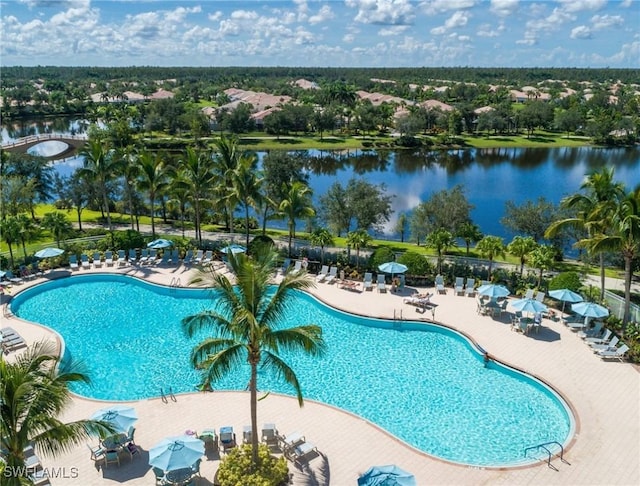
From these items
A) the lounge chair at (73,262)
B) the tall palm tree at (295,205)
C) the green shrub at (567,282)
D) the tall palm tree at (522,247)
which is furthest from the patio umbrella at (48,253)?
the green shrub at (567,282)

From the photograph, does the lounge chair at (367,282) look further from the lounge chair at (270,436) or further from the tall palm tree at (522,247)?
the lounge chair at (270,436)

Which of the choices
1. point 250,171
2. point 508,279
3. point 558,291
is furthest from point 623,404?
point 250,171

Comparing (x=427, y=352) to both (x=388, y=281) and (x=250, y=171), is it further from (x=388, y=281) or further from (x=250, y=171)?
(x=250, y=171)

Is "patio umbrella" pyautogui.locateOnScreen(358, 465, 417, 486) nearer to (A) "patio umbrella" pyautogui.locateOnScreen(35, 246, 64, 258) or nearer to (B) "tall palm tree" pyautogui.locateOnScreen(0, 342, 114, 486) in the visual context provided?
(B) "tall palm tree" pyautogui.locateOnScreen(0, 342, 114, 486)

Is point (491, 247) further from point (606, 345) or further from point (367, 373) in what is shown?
point (367, 373)

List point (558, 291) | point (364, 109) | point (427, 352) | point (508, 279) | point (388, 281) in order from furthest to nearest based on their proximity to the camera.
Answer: point (364, 109) < point (388, 281) < point (508, 279) < point (558, 291) < point (427, 352)

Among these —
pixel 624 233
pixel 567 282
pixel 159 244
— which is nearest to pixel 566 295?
pixel 567 282
